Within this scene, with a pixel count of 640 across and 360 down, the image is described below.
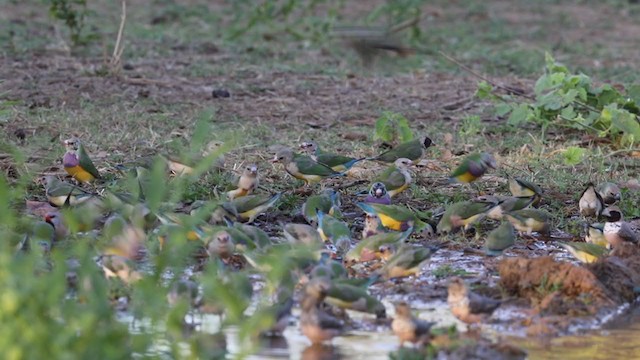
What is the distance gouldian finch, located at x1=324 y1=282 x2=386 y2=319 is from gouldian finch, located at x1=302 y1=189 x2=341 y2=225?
167 cm

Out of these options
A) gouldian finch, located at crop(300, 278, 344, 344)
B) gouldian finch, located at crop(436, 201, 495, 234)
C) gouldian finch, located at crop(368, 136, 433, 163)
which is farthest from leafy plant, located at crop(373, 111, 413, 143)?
gouldian finch, located at crop(300, 278, 344, 344)

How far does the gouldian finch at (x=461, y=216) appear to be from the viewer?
7.26 metres

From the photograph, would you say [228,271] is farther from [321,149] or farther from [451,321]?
[321,149]

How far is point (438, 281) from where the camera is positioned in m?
6.48

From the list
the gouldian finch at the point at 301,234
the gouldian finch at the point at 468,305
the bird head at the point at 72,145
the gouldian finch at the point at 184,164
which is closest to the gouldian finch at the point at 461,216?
the gouldian finch at the point at 301,234

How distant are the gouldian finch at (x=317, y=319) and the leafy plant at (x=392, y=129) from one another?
3.87 m

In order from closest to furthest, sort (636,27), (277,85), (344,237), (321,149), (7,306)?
(7,306) < (344,237) < (321,149) < (277,85) < (636,27)

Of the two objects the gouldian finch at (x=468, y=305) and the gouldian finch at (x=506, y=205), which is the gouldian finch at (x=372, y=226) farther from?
the gouldian finch at (x=468, y=305)

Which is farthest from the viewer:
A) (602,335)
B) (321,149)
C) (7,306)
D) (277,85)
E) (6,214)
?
(277,85)

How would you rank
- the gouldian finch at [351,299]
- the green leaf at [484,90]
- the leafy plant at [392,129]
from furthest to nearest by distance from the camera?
the green leaf at [484,90] → the leafy plant at [392,129] → the gouldian finch at [351,299]

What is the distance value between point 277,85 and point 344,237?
16.2 ft

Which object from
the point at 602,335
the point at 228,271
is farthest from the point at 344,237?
the point at 602,335

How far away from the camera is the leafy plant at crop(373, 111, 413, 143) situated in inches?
368

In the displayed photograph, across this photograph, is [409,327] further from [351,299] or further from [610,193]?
[610,193]
